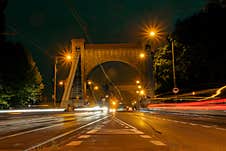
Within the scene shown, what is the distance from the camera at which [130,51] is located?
304 feet

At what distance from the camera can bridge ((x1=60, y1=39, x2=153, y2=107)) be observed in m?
91.9

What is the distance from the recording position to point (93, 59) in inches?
3713

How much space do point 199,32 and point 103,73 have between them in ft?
297

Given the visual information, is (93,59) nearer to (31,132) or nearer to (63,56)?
(63,56)

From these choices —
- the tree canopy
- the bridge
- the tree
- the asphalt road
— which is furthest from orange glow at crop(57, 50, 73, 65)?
the asphalt road

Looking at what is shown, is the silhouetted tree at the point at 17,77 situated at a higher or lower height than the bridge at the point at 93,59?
lower

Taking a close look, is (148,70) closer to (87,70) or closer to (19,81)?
(87,70)

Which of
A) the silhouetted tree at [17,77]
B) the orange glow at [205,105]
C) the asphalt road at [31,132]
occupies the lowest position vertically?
the asphalt road at [31,132]

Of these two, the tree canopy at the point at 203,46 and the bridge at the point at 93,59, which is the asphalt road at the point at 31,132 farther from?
the bridge at the point at 93,59

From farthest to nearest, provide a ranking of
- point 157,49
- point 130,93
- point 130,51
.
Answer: point 130,93 → point 130,51 → point 157,49

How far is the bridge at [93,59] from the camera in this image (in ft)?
301

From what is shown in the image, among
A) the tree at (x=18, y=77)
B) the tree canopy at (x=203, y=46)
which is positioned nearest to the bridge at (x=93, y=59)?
the tree at (x=18, y=77)

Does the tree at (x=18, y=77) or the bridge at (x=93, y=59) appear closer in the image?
the tree at (x=18, y=77)

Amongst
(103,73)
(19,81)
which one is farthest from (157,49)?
(103,73)
